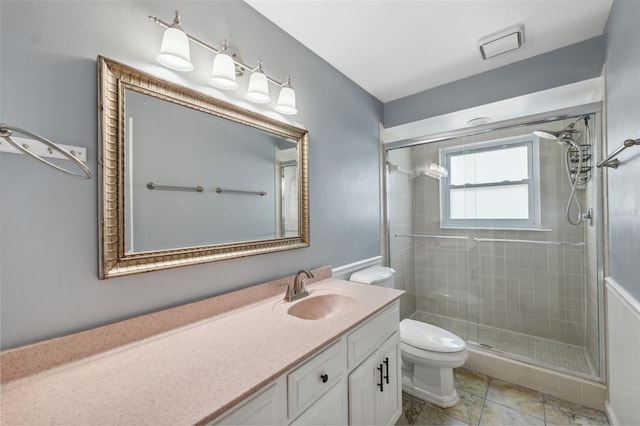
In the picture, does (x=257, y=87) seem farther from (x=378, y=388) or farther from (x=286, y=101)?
(x=378, y=388)

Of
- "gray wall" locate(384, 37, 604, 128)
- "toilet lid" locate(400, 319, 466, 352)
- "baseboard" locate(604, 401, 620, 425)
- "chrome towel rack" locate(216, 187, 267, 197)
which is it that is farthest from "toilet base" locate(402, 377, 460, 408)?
"gray wall" locate(384, 37, 604, 128)

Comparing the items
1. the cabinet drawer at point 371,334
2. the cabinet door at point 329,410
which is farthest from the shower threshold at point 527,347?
the cabinet door at point 329,410

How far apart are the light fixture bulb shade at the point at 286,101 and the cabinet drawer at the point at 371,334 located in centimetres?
120

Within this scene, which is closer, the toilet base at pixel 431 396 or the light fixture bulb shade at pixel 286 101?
the light fixture bulb shade at pixel 286 101

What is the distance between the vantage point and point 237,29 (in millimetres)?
1343

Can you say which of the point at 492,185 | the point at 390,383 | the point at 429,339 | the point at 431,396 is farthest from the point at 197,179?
the point at 492,185

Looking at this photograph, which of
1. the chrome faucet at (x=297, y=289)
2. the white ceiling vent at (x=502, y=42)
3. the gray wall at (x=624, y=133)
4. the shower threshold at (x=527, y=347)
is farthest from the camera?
the shower threshold at (x=527, y=347)

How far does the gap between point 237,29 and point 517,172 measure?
2.51 meters

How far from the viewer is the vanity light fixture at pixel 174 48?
0.99 metres

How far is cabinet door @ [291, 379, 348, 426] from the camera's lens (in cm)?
92

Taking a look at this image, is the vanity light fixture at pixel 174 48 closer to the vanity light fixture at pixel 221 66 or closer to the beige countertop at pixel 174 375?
the vanity light fixture at pixel 221 66

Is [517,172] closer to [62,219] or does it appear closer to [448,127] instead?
[448,127]

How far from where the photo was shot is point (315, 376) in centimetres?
94

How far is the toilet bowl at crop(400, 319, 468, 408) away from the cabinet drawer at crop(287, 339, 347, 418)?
93 cm
